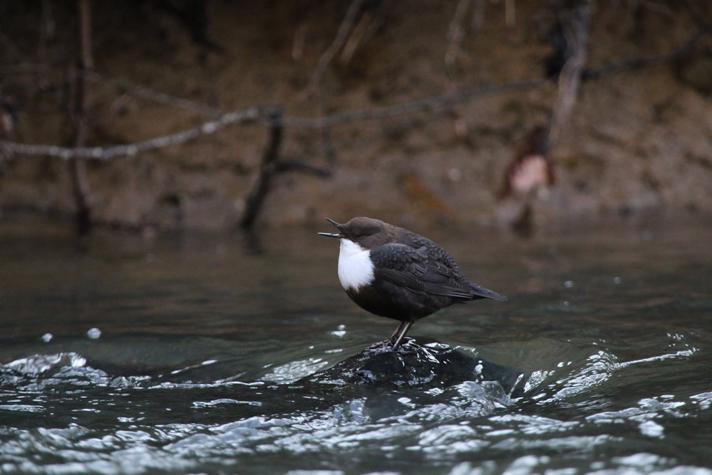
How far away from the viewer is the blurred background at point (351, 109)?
7.79 metres

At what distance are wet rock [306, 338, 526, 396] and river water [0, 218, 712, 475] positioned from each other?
0.01m

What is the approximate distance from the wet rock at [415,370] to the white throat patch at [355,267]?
28 centimetres

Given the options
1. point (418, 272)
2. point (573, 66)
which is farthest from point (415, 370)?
point (573, 66)

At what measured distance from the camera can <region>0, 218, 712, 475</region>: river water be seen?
2803 millimetres

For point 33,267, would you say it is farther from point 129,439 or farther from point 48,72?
point 129,439

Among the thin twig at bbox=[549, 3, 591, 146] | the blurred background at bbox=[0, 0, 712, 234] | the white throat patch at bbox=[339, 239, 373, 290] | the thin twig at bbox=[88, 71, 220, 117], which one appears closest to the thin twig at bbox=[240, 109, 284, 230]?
the blurred background at bbox=[0, 0, 712, 234]

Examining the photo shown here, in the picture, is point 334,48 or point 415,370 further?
point 334,48

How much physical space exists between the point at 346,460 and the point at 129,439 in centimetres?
69

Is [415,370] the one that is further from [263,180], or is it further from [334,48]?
[334,48]

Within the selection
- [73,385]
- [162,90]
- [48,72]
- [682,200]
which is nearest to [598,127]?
[682,200]

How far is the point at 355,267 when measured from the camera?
12.3ft

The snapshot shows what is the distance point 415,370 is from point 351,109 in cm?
485

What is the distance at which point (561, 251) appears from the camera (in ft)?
22.0

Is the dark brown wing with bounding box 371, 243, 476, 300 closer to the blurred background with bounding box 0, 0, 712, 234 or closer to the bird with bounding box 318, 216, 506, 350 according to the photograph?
the bird with bounding box 318, 216, 506, 350
